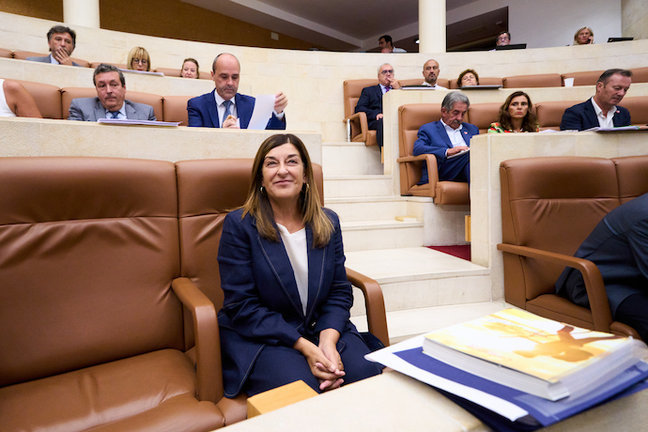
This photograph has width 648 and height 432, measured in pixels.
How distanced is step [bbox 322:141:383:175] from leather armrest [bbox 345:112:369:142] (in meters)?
0.16

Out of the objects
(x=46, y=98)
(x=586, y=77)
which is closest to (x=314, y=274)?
(x=46, y=98)

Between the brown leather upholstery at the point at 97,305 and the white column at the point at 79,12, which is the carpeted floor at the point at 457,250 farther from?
the white column at the point at 79,12

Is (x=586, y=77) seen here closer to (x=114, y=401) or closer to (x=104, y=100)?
(x=104, y=100)

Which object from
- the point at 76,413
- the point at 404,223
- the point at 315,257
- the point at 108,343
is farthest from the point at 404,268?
the point at 76,413

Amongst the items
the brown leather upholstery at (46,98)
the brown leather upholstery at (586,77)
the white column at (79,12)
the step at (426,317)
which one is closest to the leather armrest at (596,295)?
the step at (426,317)

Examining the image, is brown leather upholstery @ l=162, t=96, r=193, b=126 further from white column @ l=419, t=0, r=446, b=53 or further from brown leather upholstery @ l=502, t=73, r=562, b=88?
white column @ l=419, t=0, r=446, b=53

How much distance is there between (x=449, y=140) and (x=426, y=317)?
1623 mm

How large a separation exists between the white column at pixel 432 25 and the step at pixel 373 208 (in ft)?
13.8

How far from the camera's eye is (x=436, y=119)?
3.31 metres

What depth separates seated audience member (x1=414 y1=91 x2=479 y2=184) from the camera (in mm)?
2908

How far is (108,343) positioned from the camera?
1.16 m

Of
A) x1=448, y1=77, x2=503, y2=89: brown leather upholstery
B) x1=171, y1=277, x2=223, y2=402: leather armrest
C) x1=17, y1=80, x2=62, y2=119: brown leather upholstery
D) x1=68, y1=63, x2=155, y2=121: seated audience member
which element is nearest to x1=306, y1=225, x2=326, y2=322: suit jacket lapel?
x1=171, y1=277, x2=223, y2=402: leather armrest

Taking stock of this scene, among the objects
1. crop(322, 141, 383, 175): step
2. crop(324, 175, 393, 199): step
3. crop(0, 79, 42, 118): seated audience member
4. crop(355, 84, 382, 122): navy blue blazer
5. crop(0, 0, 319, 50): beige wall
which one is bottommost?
crop(324, 175, 393, 199): step

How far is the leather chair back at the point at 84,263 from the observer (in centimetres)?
108
